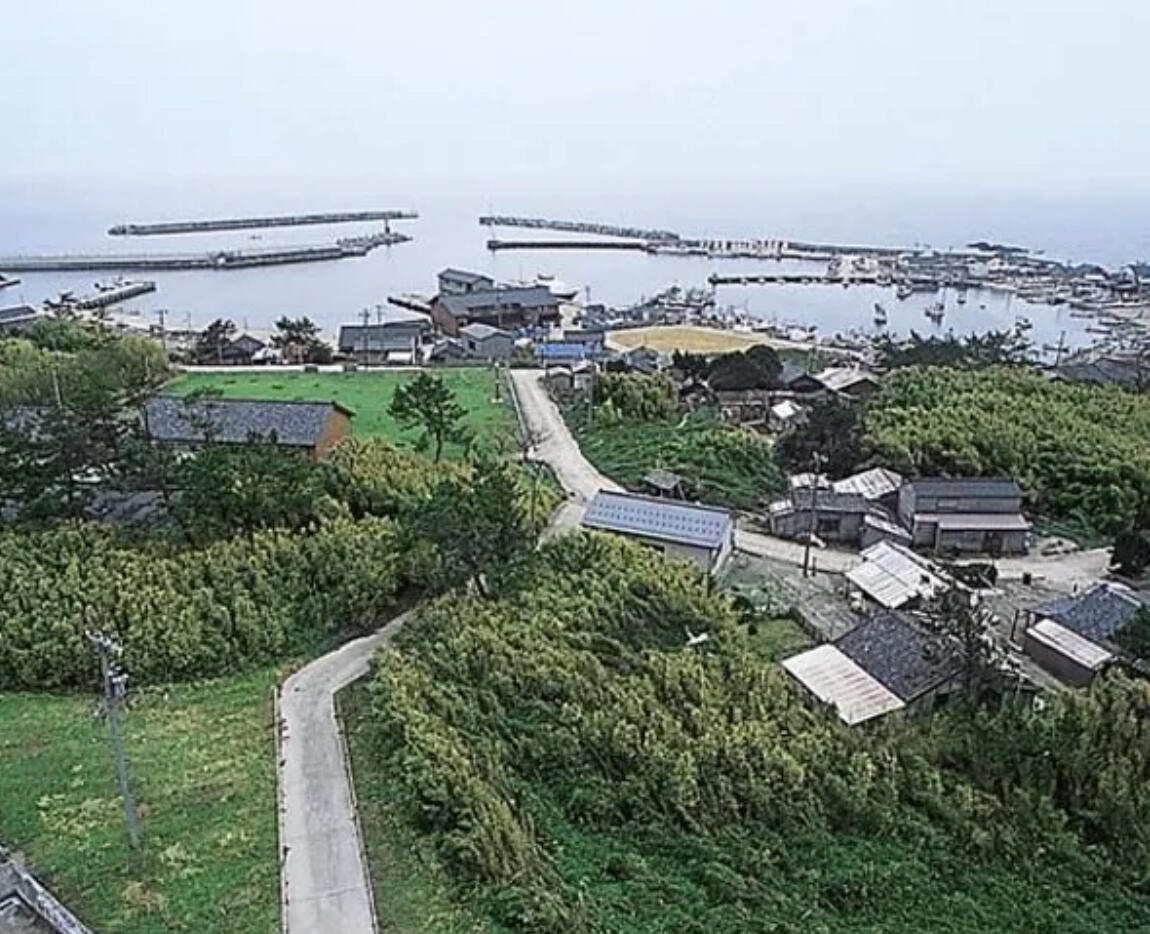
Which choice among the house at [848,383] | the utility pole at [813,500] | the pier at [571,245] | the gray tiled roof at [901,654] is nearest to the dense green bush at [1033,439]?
the utility pole at [813,500]

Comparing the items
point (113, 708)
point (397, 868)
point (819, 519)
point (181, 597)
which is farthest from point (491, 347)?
point (397, 868)

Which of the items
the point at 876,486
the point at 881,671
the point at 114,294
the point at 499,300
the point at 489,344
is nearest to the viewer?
the point at 881,671

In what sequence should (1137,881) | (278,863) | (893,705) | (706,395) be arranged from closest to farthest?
(278,863) < (1137,881) < (893,705) < (706,395)

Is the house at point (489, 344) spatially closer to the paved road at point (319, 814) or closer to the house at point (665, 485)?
the house at point (665, 485)

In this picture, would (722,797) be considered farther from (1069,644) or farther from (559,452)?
(559,452)

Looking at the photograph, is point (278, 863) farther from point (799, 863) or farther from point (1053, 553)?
point (1053, 553)

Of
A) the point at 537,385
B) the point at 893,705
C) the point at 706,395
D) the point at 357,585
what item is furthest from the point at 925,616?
the point at 537,385
